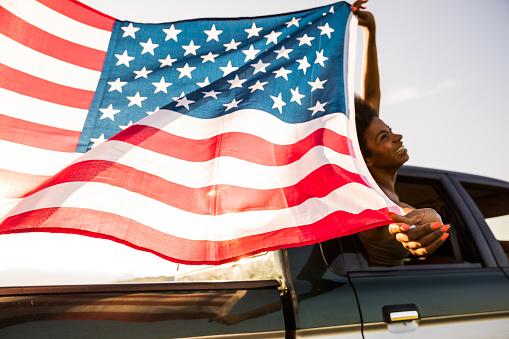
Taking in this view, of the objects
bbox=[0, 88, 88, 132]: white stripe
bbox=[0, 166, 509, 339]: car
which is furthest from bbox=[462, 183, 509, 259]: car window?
bbox=[0, 88, 88, 132]: white stripe

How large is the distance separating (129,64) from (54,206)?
117 cm

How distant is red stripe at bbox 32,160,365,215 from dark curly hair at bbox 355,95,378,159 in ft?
3.16

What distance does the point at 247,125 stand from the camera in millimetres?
1976

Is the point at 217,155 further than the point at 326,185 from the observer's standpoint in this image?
Yes

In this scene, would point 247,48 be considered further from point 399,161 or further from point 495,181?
point 495,181

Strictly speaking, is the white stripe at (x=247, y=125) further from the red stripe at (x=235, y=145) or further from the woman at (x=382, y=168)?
the woman at (x=382, y=168)

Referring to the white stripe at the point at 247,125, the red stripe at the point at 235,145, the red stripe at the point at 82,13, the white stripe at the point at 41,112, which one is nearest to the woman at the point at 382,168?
the red stripe at the point at 235,145

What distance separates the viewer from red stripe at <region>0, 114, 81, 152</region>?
6.31ft

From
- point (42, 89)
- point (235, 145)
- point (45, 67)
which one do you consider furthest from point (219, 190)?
point (45, 67)

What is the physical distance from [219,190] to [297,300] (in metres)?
0.61

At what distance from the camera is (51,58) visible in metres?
2.22

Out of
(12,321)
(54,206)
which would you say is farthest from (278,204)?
(12,321)

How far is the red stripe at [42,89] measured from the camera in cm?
204

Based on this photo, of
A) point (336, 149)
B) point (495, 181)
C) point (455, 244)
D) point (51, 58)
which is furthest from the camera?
point (495, 181)
